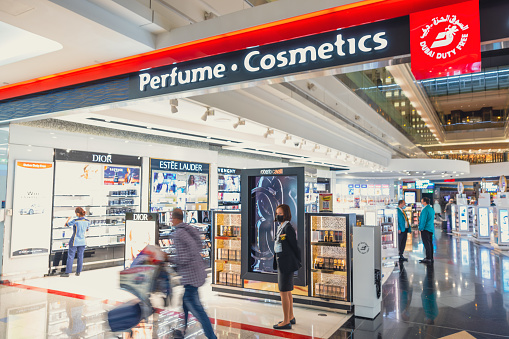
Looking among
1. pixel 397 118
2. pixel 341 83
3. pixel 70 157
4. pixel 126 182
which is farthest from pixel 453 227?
pixel 70 157

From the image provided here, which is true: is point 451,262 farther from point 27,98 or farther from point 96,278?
point 27,98

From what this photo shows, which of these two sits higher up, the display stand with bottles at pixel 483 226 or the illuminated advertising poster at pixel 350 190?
the illuminated advertising poster at pixel 350 190

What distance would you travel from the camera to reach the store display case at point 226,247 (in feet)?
21.8

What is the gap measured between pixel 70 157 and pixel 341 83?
610 centimetres

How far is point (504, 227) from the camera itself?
40.0ft

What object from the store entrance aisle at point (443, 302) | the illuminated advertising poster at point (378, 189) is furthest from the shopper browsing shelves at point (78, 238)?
the illuminated advertising poster at point (378, 189)

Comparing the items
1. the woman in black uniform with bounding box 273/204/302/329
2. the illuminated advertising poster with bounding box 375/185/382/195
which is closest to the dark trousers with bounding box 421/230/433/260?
the woman in black uniform with bounding box 273/204/302/329

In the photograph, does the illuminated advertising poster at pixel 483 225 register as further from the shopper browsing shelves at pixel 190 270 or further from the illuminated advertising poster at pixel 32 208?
the illuminated advertising poster at pixel 32 208

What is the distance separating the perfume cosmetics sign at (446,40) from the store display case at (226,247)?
4.62 meters

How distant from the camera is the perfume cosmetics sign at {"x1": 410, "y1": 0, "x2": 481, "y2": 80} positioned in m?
2.42

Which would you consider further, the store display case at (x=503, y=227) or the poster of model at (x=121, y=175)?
the store display case at (x=503, y=227)

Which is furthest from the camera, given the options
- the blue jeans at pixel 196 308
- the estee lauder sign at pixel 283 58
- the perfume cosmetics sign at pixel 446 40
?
the blue jeans at pixel 196 308

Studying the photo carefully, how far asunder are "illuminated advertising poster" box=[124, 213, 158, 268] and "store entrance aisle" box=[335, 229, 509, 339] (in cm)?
401

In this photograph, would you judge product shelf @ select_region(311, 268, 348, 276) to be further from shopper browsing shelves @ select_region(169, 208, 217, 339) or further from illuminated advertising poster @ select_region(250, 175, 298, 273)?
shopper browsing shelves @ select_region(169, 208, 217, 339)
